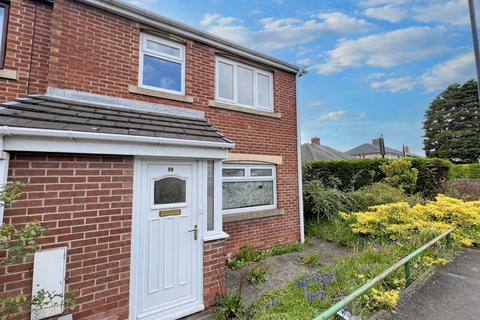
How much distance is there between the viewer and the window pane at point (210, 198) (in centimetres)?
441

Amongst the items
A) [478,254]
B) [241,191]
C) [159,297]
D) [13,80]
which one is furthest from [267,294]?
[13,80]

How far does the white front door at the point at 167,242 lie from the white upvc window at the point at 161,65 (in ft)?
8.78

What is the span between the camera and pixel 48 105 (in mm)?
3799

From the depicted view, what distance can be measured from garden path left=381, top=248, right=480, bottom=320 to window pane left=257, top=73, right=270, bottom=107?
19.6 feet

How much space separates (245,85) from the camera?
24.1 feet

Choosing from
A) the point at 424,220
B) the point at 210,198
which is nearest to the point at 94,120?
the point at 210,198

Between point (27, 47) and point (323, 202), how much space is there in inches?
375

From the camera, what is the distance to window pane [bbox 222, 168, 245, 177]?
6539 mm

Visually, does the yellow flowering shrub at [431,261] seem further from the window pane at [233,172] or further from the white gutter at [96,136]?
the white gutter at [96,136]

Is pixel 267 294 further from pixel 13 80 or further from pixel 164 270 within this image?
pixel 13 80

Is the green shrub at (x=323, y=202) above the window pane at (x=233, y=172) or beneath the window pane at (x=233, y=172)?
beneath

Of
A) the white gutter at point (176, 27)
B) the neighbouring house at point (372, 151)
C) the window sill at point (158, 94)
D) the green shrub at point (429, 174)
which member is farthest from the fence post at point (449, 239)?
the neighbouring house at point (372, 151)

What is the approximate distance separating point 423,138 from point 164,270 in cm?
4706

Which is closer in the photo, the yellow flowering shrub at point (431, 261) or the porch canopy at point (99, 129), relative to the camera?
the porch canopy at point (99, 129)
